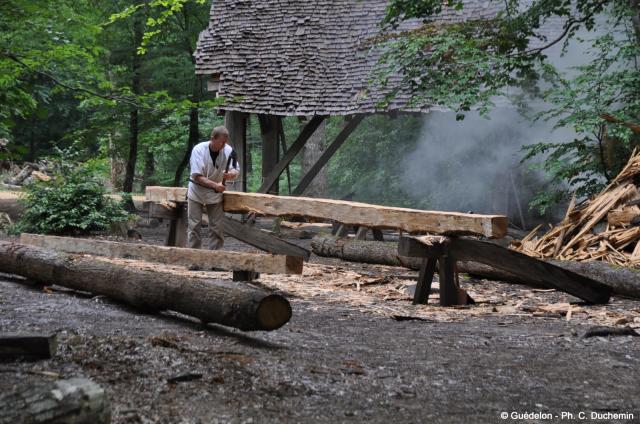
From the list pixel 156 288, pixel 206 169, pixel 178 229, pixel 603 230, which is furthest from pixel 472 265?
pixel 156 288

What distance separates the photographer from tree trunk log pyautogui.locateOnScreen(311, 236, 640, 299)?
877 centimetres

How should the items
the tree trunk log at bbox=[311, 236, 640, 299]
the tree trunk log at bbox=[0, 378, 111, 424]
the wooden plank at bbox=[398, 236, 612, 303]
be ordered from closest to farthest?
1. the tree trunk log at bbox=[0, 378, 111, 424]
2. the wooden plank at bbox=[398, 236, 612, 303]
3. the tree trunk log at bbox=[311, 236, 640, 299]

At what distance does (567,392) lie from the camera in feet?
14.2

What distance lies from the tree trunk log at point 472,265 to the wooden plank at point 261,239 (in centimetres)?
214

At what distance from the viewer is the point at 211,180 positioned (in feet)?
33.6

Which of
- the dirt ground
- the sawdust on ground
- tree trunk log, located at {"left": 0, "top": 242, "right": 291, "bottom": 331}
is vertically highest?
tree trunk log, located at {"left": 0, "top": 242, "right": 291, "bottom": 331}

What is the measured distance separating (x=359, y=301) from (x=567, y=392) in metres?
4.11

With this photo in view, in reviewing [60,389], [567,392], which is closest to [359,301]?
[567,392]

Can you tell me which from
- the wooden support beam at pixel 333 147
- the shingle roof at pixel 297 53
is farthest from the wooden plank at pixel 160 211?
the wooden support beam at pixel 333 147

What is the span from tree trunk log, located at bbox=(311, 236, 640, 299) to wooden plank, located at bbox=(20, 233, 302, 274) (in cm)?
326

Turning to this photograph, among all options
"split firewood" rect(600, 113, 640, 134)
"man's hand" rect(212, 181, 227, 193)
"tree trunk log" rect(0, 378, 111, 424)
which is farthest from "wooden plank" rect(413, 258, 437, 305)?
"tree trunk log" rect(0, 378, 111, 424)

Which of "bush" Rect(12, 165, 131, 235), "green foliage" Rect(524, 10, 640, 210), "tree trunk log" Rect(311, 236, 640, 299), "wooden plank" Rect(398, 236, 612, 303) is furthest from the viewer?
"bush" Rect(12, 165, 131, 235)

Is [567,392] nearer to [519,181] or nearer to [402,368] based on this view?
[402,368]

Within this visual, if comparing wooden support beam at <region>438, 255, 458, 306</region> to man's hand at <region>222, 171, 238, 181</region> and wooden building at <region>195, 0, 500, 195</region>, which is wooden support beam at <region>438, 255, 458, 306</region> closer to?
man's hand at <region>222, 171, 238, 181</region>
